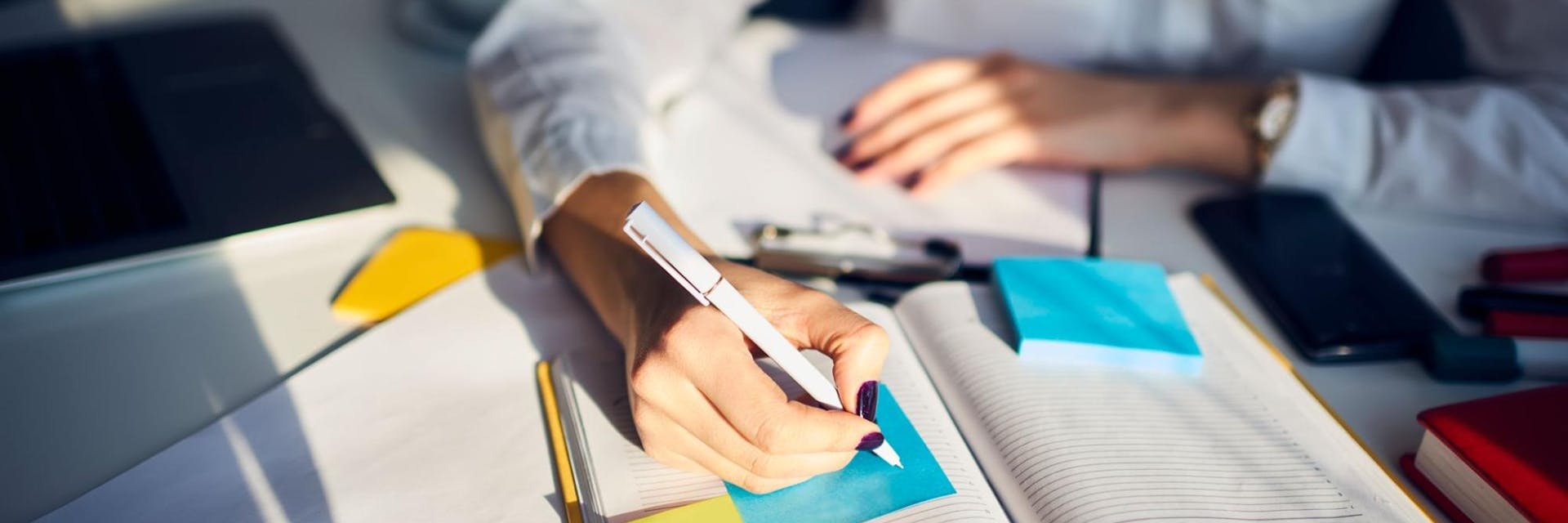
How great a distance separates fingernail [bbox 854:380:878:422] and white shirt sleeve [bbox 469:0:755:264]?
286mm

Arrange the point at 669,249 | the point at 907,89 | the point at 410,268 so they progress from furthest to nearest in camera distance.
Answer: the point at 907,89
the point at 410,268
the point at 669,249

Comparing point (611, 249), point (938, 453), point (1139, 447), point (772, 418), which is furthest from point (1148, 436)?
point (611, 249)

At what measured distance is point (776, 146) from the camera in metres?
0.86

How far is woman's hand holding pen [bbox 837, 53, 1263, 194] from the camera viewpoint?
0.85 meters

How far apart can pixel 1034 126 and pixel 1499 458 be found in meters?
0.43

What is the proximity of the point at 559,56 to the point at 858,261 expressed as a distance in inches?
12.4

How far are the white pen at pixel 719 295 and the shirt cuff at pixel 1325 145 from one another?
0.50 m

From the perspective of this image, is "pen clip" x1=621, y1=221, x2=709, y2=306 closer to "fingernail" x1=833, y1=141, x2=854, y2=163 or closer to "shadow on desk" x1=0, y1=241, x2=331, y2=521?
"shadow on desk" x1=0, y1=241, x2=331, y2=521

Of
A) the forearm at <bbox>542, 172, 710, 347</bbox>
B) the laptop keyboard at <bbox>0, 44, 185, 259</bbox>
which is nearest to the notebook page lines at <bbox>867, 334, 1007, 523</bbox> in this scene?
the forearm at <bbox>542, 172, 710, 347</bbox>

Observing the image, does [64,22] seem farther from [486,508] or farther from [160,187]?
[486,508]

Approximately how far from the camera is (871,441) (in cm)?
49

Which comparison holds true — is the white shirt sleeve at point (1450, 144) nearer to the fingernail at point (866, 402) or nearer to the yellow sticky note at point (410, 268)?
the fingernail at point (866, 402)

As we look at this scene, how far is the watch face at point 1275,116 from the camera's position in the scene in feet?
2.75

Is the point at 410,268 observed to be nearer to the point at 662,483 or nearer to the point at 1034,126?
the point at 662,483
